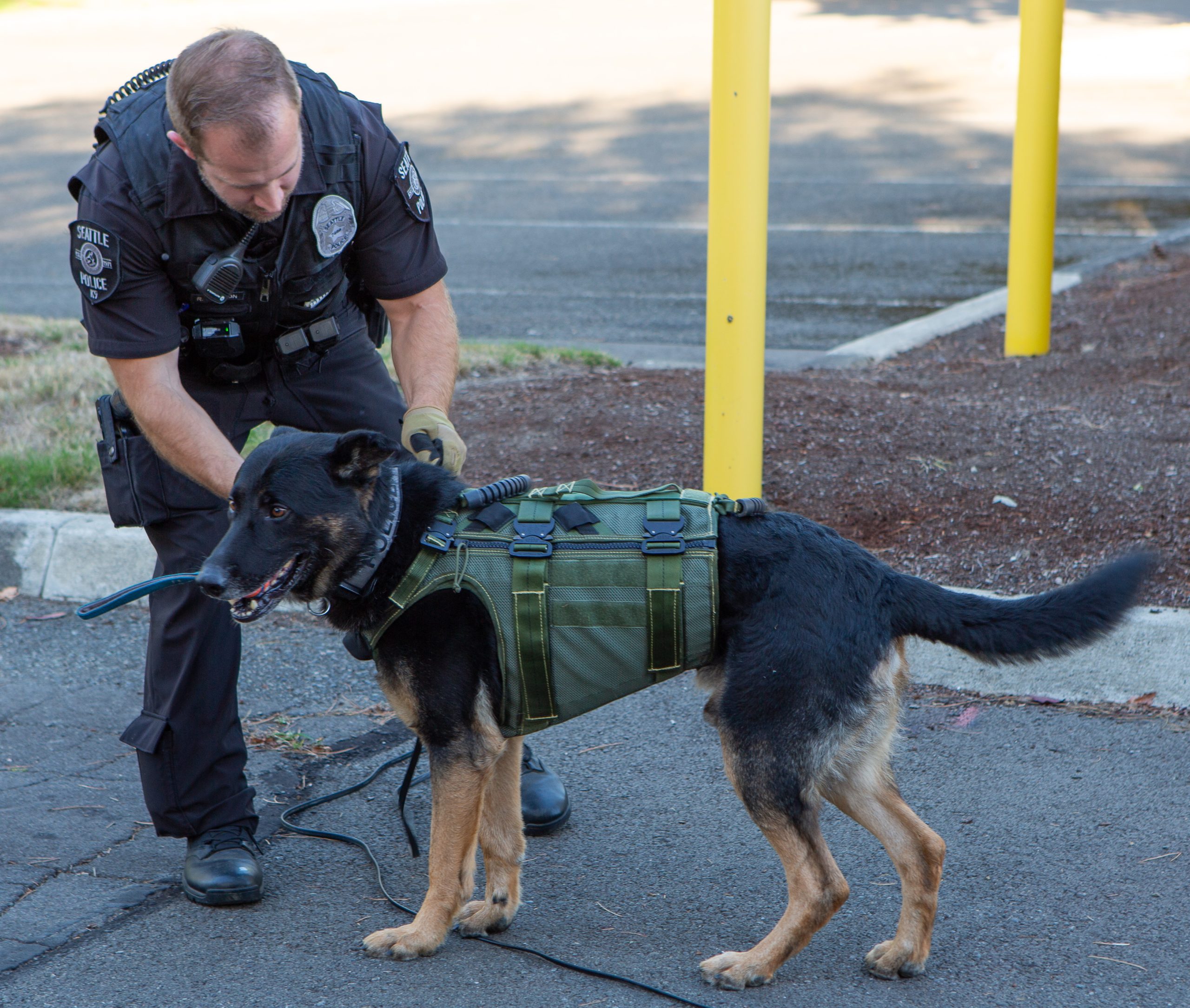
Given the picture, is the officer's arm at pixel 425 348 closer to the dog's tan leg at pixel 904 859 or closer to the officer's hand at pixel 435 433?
the officer's hand at pixel 435 433

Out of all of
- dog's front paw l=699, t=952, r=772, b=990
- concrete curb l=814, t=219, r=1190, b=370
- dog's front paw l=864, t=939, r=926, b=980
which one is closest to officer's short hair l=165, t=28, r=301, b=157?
dog's front paw l=699, t=952, r=772, b=990

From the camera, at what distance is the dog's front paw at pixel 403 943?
3027 mm

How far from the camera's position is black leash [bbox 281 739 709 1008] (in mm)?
2896

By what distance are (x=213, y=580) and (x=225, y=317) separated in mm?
851

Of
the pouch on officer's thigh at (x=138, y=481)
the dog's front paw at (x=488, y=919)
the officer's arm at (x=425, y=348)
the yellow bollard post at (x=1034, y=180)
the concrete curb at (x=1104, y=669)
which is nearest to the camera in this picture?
the dog's front paw at (x=488, y=919)

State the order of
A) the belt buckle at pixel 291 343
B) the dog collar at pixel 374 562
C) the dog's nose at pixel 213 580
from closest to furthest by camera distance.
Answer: the dog's nose at pixel 213 580 < the dog collar at pixel 374 562 < the belt buckle at pixel 291 343

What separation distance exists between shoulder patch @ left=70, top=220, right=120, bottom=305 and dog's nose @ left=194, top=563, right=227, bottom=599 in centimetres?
80

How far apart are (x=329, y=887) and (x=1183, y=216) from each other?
12.3m

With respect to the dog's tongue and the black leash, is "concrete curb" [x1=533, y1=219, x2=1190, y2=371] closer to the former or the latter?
the black leash

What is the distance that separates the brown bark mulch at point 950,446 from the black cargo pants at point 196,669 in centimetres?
215

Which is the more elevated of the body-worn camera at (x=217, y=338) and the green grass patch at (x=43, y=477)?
the body-worn camera at (x=217, y=338)

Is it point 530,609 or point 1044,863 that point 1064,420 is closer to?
point 1044,863

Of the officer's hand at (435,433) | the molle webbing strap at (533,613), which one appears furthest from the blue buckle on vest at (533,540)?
the officer's hand at (435,433)

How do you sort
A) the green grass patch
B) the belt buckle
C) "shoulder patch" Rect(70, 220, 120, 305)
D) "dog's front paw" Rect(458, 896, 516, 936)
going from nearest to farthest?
1. "shoulder patch" Rect(70, 220, 120, 305)
2. "dog's front paw" Rect(458, 896, 516, 936)
3. the belt buckle
4. the green grass patch
